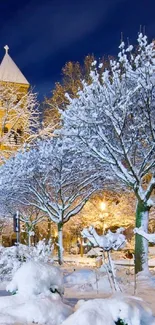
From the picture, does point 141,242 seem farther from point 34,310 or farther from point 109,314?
point 109,314

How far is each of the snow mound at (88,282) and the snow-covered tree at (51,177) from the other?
6496 millimetres

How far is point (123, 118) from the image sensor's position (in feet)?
50.5

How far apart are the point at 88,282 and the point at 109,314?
26.0ft

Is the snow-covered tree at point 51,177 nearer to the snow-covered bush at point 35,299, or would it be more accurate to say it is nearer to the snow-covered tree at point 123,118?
the snow-covered tree at point 123,118

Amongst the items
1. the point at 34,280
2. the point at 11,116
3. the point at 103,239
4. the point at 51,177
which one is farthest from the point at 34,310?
the point at 11,116

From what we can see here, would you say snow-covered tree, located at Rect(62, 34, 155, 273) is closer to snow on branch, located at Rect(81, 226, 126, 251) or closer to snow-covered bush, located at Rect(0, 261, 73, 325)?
snow on branch, located at Rect(81, 226, 126, 251)

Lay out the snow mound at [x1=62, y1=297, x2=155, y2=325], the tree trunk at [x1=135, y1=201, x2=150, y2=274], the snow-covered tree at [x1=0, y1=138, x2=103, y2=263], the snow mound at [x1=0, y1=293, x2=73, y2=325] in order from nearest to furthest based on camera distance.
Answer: the snow mound at [x1=62, y1=297, x2=155, y2=325]
the snow mound at [x1=0, y1=293, x2=73, y2=325]
the tree trunk at [x1=135, y1=201, x2=150, y2=274]
the snow-covered tree at [x1=0, y1=138, x2=103, y2=263]

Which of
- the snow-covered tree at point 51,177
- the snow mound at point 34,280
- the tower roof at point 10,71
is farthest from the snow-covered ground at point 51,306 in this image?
the tower roof at point 10,71

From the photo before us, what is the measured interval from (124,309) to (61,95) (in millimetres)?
27555

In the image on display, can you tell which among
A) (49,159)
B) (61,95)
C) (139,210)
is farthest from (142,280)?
(61,95)

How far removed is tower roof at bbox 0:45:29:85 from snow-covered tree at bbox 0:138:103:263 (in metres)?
21.1

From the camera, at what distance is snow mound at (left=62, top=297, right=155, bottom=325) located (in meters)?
6.09

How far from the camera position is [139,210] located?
16.4 meters

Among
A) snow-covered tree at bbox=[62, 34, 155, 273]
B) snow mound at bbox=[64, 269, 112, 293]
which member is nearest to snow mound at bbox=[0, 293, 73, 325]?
snow mound at bbox=[64, 269, 112, 293]
